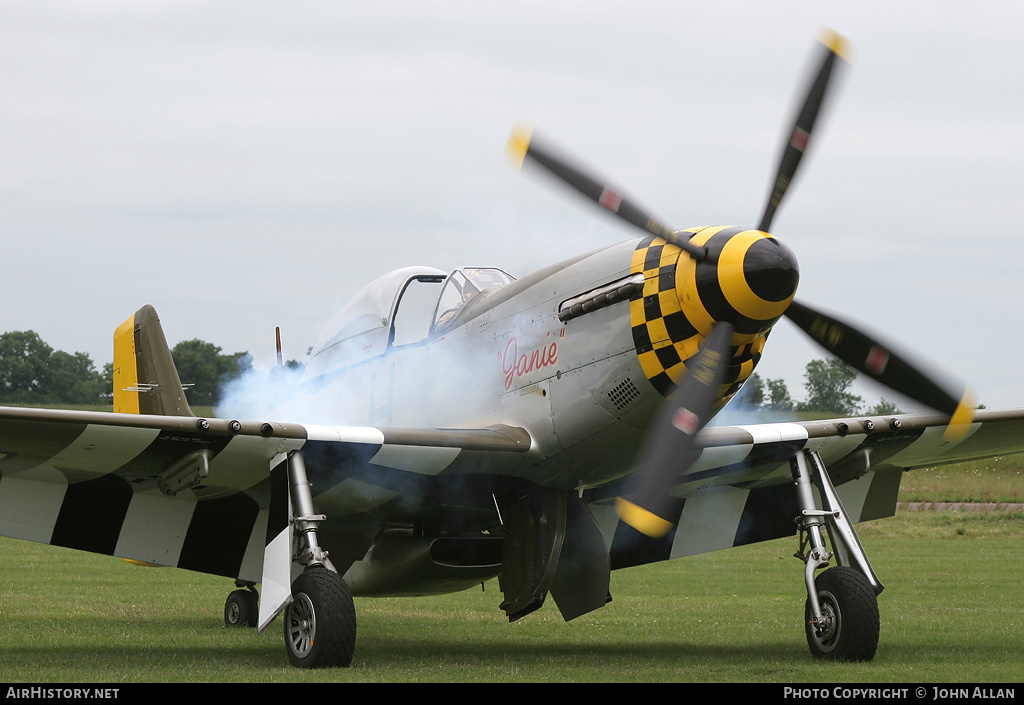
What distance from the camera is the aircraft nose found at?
23.5 ft

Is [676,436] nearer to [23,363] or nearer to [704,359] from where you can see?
[704,359]

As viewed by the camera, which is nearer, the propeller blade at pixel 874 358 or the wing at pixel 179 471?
the propeller blade at pixel 874 358

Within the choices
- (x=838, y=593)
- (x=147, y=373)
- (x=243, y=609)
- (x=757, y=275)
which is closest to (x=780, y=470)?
(x=838, y=593)

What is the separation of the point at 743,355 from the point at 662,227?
986 millimetres

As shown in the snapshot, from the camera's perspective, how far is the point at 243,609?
1202 centimetres

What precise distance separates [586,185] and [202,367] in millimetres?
61599

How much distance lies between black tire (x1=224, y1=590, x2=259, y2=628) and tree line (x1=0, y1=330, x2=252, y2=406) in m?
55.3

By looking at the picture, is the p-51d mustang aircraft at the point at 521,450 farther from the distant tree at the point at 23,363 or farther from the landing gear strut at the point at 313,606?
the distant tree at the point at 23,363

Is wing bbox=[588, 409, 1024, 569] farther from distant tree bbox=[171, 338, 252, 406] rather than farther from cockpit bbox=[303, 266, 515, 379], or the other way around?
distant tree bbox=[171, 338, 252, 406]

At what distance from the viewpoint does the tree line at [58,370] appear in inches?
2672

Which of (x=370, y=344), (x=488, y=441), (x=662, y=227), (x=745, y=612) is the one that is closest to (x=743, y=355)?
(x=662, y=227)

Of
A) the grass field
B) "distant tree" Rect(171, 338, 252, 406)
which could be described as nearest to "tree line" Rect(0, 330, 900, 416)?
"distant tree" Rect(171, 338, 252, 406)

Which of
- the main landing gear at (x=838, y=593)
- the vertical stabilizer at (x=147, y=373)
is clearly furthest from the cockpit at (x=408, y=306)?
the vertical stabilizer at (x=147, y=373)

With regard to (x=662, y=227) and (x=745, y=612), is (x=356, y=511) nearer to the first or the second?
(x=662, y=227)
